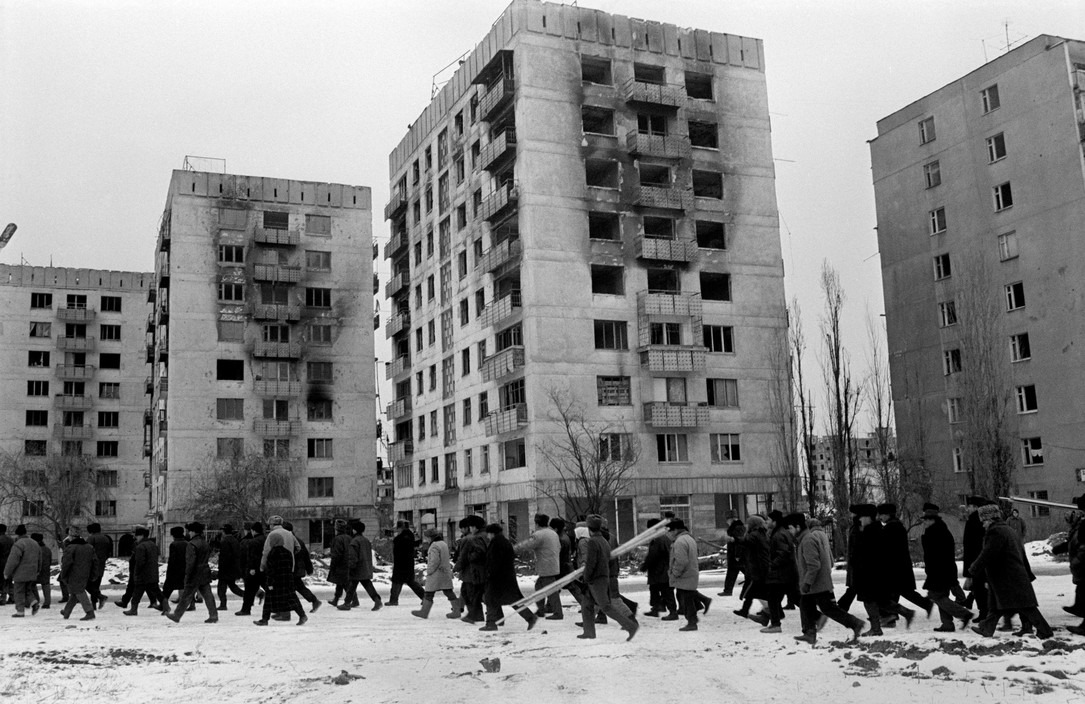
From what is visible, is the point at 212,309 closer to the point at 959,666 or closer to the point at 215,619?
the point at 215,619

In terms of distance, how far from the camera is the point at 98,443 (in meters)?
84.2

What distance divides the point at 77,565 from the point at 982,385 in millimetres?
39352

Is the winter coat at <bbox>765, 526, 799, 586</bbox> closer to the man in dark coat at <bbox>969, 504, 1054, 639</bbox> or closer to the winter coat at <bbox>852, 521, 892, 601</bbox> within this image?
the winter coat at <bbox>852, 521, 892, 601</bbox>

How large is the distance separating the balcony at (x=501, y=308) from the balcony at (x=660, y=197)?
24.0 ft

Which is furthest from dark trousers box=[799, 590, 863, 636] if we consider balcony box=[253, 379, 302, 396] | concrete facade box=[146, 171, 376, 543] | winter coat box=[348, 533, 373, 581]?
balcony box=[253, 379, 302, 396]

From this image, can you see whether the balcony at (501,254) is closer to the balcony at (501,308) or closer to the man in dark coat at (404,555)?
the balcony at (501,308)

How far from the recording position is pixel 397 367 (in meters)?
Answer: 67.7

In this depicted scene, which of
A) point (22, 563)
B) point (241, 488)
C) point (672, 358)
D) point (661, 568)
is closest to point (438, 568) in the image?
point (661, 568)

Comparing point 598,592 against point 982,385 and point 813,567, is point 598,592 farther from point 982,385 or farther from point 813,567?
point 982,385

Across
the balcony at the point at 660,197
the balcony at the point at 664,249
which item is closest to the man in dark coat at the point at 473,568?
the balcony at the point at 664,249

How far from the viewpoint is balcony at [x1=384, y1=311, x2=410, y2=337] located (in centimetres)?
6682

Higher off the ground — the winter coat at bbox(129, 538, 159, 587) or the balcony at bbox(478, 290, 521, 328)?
the balcony at bbox(478, 290, 521, 328)

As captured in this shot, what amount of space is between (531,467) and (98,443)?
49.7 metres

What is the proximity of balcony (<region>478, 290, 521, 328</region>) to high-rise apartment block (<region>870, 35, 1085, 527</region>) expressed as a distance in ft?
67.7
